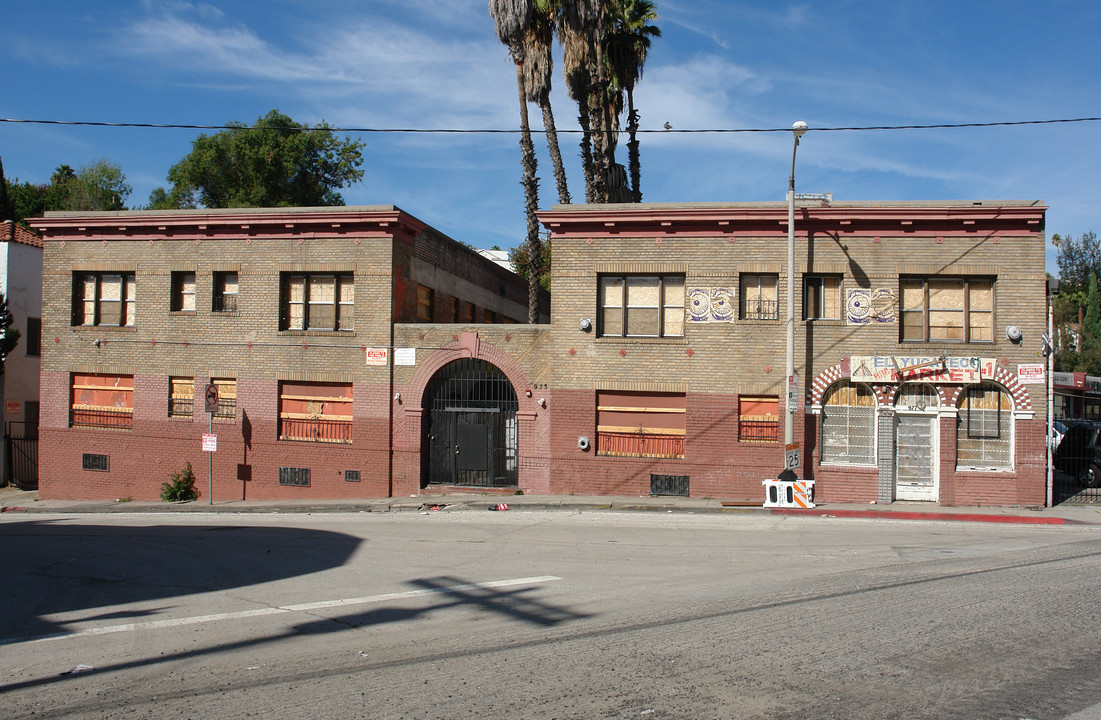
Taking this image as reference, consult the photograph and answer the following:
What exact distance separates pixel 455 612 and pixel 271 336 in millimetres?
15028

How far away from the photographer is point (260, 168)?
4391 centimetres

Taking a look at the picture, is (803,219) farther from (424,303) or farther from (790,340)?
(424,303)

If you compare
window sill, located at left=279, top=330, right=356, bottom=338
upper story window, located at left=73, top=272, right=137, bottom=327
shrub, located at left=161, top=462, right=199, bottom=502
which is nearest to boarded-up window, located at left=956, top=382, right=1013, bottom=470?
window sill, located at left=279, top=330, right=356, bottom=338

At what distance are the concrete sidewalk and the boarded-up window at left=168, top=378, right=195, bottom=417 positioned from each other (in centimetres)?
250

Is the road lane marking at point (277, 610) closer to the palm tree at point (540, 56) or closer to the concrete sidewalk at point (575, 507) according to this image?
the concrete sidewalk at point (575, 507)

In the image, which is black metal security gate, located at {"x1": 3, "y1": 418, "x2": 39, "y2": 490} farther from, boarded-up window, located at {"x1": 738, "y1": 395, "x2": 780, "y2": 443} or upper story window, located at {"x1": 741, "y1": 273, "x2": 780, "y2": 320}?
upper story window, located at {"x1": 741, "y1": 273, "x2": 780, "y2": 320}

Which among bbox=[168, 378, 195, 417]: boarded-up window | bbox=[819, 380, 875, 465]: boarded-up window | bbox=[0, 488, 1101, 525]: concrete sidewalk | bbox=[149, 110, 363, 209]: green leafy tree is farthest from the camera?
bbox=[149, 110, 363, 209]: green leafy tree

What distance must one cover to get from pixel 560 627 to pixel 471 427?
13152 millimetres

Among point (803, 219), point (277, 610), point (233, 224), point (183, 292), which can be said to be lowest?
point (277, 610)

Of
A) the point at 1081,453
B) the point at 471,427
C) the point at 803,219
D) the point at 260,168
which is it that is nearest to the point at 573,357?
the point at 471,427

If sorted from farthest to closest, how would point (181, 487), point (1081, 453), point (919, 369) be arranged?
point (181, 487) < point (1081, 453) < point (919, 369)

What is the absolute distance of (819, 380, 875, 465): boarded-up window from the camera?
18750mm

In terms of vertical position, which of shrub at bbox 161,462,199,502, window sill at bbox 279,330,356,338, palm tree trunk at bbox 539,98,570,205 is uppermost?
palm tree trunk at bbox 539,98,570,205

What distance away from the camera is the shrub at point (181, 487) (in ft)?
72.7
